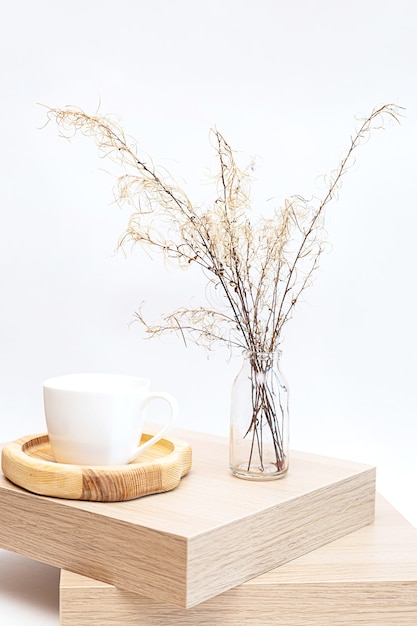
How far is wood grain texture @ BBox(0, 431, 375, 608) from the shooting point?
128 cm

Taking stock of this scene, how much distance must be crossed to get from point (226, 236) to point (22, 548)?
0.56 meters

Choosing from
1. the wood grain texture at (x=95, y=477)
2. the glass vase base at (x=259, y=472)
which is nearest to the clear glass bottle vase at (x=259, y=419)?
the glass vase base at (x=259, y=472)

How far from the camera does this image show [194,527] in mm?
1289

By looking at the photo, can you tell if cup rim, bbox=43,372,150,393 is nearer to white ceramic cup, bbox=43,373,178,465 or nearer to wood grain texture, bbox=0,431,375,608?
white ceramic cup, bbox=43,373,178,465

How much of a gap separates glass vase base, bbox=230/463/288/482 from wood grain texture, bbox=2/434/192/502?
10 cm

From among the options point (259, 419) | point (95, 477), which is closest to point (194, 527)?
point (95, 477)

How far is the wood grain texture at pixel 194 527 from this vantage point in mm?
1282

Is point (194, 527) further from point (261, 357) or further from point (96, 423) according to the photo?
point (261, 357)

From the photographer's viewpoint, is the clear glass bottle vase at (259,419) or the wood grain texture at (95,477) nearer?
the wood grain texture at (95,477)

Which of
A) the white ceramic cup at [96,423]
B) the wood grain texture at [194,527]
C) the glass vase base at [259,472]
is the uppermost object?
the white ceramic cup at [96,423]

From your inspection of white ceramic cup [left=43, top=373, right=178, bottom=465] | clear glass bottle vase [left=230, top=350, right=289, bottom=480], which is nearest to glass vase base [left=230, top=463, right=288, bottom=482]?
clear glass bottle vase [left=230, top=350, right=289, bottom=480]

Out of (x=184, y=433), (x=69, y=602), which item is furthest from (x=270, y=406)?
(x=69, y=602)

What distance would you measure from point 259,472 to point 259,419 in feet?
0.27

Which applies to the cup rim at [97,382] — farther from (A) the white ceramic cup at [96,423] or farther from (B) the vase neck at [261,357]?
(B) the vase neck at [261,357]
